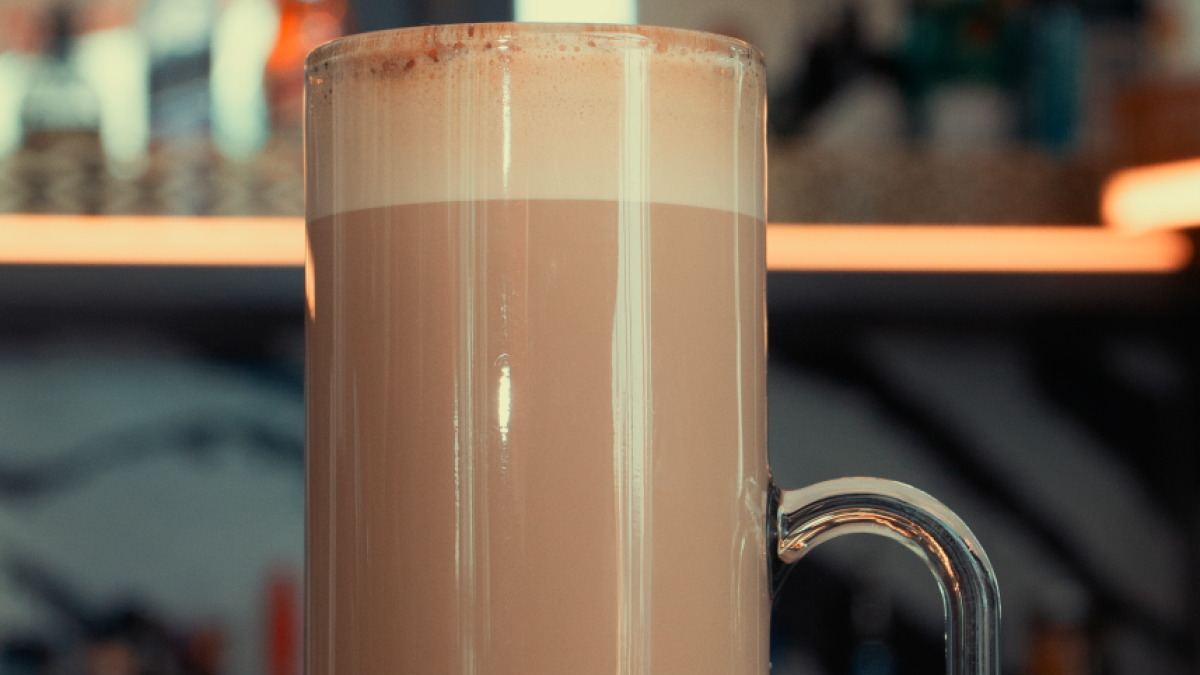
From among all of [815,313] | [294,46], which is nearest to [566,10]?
[294,46]

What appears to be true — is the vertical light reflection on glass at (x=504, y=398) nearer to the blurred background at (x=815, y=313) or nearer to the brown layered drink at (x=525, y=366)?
the brown layered drink at (x=525, y=366)

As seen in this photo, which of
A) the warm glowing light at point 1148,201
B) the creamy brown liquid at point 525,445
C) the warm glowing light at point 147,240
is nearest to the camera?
the creamy brown liquid at point 525,445

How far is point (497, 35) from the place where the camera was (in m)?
0.34

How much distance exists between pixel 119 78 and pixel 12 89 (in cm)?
12

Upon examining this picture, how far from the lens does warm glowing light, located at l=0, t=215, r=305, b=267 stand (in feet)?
3.86

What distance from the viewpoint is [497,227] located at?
33 centimetres

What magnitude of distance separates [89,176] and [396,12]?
440mm

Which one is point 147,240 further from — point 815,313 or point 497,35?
point 497,35

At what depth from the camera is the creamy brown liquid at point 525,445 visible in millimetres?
326

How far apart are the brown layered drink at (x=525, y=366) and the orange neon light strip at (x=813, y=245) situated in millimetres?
886

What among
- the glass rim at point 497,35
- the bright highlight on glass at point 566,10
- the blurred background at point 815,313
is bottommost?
the blurred background at point 815,313

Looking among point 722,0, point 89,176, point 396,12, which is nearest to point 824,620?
point 722,0

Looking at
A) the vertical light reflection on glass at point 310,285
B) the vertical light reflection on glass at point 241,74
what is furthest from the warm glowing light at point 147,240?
the vertical light reflection on glass at point 310,285

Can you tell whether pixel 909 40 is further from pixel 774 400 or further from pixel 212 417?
pixel 212 417
